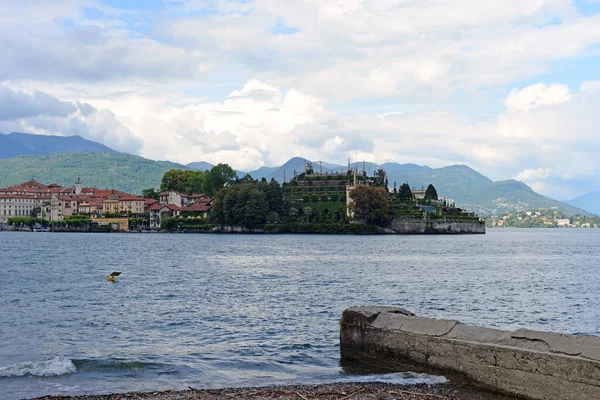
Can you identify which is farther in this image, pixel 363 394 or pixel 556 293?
pixel 556 293

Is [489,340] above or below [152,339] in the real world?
above

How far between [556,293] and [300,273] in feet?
69.3

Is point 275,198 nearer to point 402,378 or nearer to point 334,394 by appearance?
point 402,378

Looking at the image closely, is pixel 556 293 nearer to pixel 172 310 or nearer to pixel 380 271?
pixel 380 271

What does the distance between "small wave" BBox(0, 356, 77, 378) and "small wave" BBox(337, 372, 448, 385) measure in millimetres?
8285

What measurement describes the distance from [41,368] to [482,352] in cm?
1265

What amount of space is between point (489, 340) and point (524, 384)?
1.41 m

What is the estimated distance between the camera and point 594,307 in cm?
3359

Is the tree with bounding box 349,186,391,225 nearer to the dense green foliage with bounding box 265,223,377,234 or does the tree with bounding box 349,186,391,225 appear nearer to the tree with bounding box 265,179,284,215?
the dense green foliage with bounding box 265,223,377,234

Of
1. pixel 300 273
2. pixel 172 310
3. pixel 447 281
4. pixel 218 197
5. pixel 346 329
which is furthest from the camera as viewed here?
pixel 218 197

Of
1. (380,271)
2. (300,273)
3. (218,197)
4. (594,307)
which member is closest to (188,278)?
(300,273)

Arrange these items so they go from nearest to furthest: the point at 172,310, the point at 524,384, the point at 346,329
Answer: the point at 524,384 < the point at 346,329 < the point at 172,310

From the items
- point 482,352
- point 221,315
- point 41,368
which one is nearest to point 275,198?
point 221,315

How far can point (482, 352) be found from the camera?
1546 centimetres
